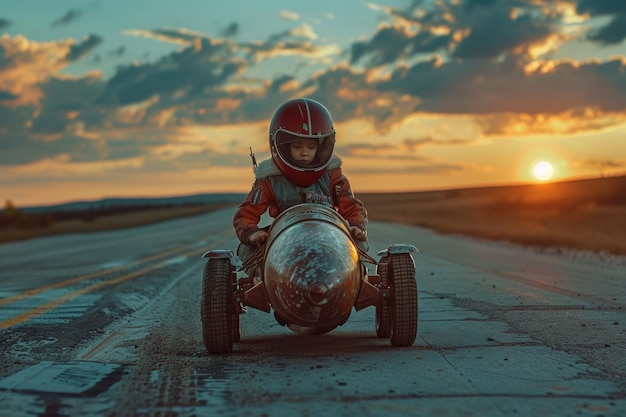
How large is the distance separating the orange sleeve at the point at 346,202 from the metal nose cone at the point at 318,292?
176cm

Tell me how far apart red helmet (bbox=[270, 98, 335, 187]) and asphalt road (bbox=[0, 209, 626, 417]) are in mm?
1617

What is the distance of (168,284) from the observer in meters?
15.2

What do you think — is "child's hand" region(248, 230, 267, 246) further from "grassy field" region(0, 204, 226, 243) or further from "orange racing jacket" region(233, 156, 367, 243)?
"grassy field" region(0, 204, 226, 243)

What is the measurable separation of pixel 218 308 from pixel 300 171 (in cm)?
166

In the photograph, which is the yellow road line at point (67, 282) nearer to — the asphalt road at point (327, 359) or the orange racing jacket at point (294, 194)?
the asphalt road at point (327, 359)

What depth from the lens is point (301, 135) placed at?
8039 millimetres

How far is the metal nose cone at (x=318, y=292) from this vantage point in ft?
20.6

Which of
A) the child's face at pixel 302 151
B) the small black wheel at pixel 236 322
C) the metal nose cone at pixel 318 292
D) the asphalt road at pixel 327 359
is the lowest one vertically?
the asphalt road at pixel 327 359

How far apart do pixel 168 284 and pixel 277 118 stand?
771 cm

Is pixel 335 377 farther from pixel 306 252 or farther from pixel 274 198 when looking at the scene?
pixel 274 198

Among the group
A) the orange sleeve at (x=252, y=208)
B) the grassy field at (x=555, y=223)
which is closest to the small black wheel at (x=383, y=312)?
the orange sleeve at (x=252, y=208)

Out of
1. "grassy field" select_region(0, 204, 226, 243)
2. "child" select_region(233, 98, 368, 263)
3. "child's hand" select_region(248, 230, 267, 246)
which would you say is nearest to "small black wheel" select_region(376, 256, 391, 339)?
"child" select_region(233, 98, 368, 263)

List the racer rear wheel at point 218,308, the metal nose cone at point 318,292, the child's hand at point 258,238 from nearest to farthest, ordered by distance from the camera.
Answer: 1. the metal nose cone at point 318,292
2. the racer rear wheel at point 218,308
3. the child's hand at point 258,238

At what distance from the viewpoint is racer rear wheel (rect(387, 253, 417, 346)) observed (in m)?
7.25
